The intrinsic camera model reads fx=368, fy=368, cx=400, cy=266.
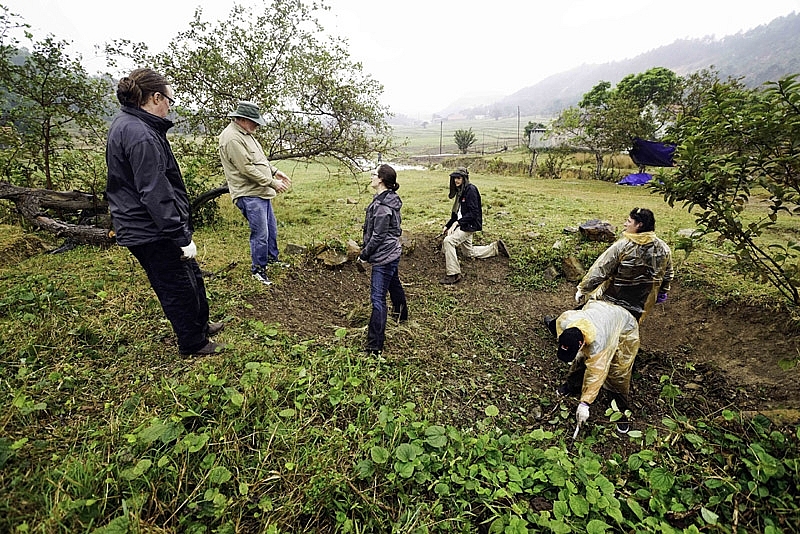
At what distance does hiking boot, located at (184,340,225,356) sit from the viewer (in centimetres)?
311

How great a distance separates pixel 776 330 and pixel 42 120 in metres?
10.6

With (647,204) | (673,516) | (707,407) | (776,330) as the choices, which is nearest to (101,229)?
(673,516)

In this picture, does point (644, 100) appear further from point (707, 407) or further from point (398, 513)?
point (398, 513)

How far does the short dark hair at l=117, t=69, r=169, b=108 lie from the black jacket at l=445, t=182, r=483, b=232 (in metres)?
4.05

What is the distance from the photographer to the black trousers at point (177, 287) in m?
2.79

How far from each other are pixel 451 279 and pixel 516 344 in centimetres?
170

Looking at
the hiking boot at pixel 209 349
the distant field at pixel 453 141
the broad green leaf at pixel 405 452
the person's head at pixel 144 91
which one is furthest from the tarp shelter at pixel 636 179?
the person's head at pixel 144 91

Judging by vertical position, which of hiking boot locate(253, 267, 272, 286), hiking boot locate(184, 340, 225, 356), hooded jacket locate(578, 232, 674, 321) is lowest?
hiking boot locate(184, 340, 225, 356)

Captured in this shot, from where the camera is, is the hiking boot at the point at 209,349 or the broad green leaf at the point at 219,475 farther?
the hiking boot at the point at 209,349

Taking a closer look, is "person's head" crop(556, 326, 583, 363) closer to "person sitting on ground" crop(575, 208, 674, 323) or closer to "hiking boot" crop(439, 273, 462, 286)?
"person sitting on ground" crop(575, 208, 674, 323)

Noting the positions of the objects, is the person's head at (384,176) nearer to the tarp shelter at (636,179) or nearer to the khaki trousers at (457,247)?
the khaki trousers at (457,247)

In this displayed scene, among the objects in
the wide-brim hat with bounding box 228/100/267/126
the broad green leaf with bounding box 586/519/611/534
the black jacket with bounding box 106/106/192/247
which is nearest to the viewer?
the broad green leaf with bounding box 586/519/611/534

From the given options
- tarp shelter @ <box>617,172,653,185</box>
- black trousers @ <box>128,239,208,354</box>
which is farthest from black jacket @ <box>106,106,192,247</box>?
tarp shelter @ <box>617,172,653,185</box>

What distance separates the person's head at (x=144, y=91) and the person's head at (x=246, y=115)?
5.77ft
